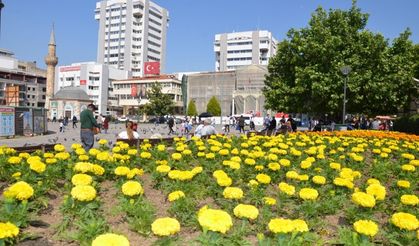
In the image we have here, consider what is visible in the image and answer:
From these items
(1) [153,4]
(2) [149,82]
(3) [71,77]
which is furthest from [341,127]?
(1) [153,4]

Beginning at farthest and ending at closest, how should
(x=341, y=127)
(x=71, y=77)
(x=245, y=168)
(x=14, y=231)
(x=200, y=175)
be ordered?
(x=71, y=77) → (x=341, y=127) → (x=245, y=168) → (x=200, y=175) → (x=14, y=231)

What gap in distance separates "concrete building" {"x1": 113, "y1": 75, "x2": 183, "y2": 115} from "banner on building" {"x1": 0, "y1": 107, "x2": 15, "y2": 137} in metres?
72.6

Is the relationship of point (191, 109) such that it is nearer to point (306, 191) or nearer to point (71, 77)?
point (71, 77)

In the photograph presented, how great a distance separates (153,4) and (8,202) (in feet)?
495

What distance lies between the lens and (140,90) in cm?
10594

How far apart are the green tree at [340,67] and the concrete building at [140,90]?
2697 inches

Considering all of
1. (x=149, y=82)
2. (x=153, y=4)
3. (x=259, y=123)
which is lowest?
(x=259, y=123)

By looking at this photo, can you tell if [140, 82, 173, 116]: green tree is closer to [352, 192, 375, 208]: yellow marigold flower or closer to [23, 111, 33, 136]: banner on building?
[23, 111, 33, 136]: banner on building

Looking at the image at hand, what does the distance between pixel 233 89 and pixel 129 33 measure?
52.5 m

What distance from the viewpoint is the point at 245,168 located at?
7.92m

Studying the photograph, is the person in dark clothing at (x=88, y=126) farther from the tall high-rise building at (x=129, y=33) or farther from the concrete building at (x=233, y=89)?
the tall high-rise building at (x=129, y=33)

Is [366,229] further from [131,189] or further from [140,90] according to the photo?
[140,90]

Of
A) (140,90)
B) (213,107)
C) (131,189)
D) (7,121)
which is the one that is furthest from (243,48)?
(131,189)

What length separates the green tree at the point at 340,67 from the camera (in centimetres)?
3094
